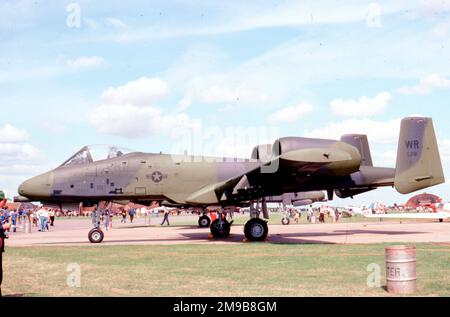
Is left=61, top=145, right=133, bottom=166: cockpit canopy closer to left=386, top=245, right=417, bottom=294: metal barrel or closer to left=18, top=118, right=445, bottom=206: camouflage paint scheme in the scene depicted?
left=18, top=118, right=445, bottom=206: camouflage paint scheme

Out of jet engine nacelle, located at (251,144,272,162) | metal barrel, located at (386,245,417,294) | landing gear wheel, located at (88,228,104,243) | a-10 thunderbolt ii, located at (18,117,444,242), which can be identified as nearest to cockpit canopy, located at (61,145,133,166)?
a-10 thunderbolt ii, located at (18,117,444,242)

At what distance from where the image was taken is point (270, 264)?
1103 centimetres

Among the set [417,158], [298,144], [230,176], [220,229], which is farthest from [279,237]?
[417,158]

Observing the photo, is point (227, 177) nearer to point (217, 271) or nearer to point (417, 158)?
point (417, 158)

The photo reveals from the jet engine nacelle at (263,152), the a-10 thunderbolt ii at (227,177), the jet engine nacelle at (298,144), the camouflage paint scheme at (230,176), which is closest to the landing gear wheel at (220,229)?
the a-10 thunderbolt ii at (227,177)

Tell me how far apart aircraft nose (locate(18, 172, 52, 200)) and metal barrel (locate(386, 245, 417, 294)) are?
45.8ft

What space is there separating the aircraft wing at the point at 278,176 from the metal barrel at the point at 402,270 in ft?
21.6

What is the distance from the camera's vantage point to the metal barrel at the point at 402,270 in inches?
299

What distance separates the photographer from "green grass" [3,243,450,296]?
8.01 metres

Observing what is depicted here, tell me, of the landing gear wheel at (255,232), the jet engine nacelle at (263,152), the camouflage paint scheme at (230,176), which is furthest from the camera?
the jet engine nacelle at (263,152)

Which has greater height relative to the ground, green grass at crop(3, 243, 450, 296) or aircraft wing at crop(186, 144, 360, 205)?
aircraft wing at crop(186, 144, 360, 205)

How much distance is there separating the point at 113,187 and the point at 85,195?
1.10 metres

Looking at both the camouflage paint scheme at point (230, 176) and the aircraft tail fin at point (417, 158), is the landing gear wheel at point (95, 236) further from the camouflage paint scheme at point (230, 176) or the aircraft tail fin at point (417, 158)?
the aircraft tail fin at point (417, 158)

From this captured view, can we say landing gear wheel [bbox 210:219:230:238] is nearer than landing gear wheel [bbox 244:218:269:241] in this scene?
No
